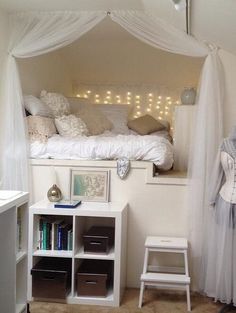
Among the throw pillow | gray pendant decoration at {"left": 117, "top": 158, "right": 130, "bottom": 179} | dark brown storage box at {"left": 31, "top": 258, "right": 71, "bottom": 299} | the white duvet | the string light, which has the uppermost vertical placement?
the string light

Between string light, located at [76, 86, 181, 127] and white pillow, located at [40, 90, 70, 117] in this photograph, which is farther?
string light, located at [76, 86, 181, 127]

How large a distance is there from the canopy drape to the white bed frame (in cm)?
13

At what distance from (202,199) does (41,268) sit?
1.40m

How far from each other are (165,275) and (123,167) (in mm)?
921

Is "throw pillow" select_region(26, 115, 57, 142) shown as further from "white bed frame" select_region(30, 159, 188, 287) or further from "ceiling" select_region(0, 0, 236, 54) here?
"ceiling" select_region(0, 0, 236, 54)

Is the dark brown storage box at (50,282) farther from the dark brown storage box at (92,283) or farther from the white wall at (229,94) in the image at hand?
the white wall at (229,94)

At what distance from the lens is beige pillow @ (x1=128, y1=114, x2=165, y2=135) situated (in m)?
4.82

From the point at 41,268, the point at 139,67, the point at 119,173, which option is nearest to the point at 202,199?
the point at 119,173

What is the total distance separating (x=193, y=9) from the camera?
243 cm

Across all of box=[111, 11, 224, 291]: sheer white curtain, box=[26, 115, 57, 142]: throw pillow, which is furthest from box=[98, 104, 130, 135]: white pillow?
box=[111, 11, 224, 291]: sheer white curtain

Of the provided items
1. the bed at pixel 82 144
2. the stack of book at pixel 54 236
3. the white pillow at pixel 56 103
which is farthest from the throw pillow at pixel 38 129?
the stack of book at pixel 54 236

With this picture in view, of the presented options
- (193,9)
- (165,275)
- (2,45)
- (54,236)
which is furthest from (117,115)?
(193,9)

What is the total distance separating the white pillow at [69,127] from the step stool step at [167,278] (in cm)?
145

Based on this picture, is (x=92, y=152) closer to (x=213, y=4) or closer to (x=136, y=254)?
(x=136, y=254)
